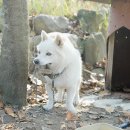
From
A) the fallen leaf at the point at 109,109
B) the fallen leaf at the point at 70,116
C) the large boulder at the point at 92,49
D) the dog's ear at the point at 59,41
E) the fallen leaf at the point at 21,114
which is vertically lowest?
the fallen leaf at the point at 109,109

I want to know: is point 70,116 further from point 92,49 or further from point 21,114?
point 92,49

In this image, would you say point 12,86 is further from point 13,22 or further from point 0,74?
point 13,22

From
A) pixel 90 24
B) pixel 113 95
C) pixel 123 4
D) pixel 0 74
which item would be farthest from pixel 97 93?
pixel 90 24

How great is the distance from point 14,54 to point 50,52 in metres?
0.49

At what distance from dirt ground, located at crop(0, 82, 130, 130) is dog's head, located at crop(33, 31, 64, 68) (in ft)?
2.06

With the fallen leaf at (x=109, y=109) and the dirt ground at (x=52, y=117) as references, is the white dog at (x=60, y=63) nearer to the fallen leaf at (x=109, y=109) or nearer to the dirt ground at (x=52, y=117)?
the dirt ground at (x=52, y=117)

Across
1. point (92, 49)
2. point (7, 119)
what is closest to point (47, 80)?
point (7, 119)

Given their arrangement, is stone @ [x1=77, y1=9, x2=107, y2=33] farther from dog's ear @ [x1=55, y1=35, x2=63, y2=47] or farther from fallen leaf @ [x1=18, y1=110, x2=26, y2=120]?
fallen leaf @ [x1=18, y1=110, x2=26, y2=120]

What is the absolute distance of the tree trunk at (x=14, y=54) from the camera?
5.25 m

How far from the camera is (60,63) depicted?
5.22 metres

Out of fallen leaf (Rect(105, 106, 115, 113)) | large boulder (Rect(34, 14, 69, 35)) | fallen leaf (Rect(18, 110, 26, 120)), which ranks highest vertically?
large boulder (Rect(34, 14, 69, 35))

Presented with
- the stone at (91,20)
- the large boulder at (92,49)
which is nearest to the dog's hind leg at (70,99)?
the large boulder at (92,49)

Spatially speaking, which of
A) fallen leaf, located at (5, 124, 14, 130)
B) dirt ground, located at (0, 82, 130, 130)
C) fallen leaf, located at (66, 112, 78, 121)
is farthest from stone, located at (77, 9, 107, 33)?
fallen leaf, located at (5, 124, 14, 130)

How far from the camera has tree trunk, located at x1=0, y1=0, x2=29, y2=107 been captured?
525cm
